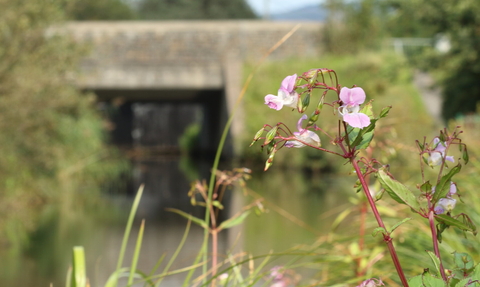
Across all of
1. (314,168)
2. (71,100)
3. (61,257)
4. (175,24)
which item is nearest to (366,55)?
(314,168)

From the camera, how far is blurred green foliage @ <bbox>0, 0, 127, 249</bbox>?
7609mm

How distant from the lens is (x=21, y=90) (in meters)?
7.59

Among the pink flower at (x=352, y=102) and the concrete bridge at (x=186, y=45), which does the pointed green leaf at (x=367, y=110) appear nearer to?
the pink flower at (x=352, y=102)

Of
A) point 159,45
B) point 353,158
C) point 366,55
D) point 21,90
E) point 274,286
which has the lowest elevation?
point 274,286

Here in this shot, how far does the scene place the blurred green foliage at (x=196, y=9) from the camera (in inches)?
1825

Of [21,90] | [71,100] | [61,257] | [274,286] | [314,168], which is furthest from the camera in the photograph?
[314,168]

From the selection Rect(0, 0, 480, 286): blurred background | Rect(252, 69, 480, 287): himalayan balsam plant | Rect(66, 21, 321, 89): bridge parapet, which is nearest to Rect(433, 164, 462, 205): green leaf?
Rect(252, 69, 480, 287): himalayan balsam plant

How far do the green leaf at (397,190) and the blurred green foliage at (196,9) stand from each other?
45788mm

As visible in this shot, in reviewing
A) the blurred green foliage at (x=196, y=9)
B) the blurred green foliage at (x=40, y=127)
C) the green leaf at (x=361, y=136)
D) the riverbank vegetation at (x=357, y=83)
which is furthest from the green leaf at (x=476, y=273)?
the blurred green foliage at (x=196, y=9)

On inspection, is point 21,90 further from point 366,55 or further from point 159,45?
point 159,45

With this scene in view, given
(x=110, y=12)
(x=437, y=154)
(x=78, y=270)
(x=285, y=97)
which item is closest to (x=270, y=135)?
(x=285, y=97)

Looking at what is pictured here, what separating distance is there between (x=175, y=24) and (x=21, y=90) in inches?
520

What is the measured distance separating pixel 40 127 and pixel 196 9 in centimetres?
3970

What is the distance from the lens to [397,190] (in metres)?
0.95
